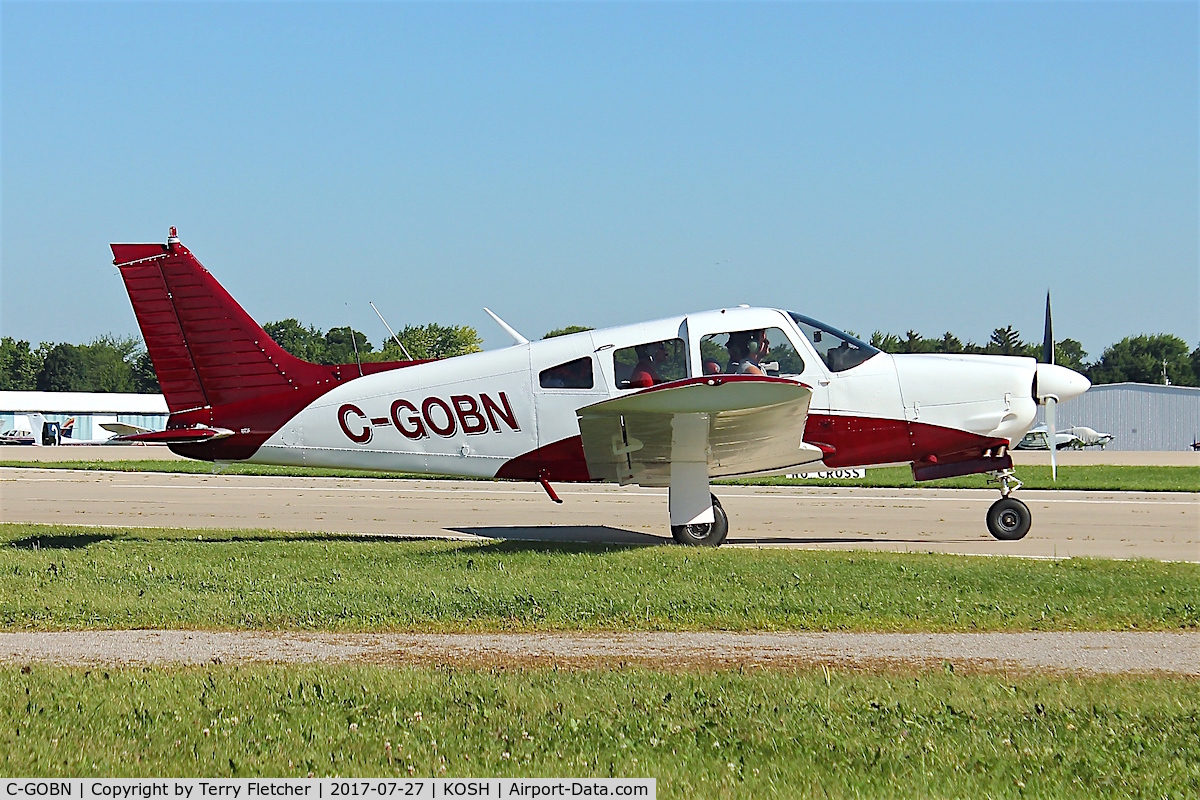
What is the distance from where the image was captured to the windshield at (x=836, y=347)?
1240cm

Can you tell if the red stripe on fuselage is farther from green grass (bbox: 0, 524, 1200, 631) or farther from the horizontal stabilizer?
the horizontal stabilizer

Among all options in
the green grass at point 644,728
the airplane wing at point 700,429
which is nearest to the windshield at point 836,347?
the airplane wing at point 700,429

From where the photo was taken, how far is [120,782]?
4.29 meters

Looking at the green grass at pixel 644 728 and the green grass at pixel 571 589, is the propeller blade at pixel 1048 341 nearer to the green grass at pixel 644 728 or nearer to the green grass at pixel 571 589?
the green grass at pixel 571 589

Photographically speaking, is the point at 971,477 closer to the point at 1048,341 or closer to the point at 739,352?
the point at 1048,341

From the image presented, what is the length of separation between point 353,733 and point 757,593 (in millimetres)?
4706

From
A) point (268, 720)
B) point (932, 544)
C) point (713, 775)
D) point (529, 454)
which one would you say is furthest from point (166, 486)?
point (713, 775)

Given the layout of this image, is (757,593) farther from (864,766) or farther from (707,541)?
(864,766)

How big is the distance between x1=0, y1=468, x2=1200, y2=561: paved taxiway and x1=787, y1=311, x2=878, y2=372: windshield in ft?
7.23

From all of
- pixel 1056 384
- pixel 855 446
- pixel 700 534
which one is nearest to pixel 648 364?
pixel 700 534

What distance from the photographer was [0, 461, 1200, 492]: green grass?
23.3 m

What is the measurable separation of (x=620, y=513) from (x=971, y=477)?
1249 centimetres

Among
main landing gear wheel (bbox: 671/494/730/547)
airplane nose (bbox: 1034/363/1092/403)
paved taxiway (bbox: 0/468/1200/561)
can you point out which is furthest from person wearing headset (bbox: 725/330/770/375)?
airplane nose (bbox: 1034/363/1092/403)

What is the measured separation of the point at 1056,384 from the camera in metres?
13.0
